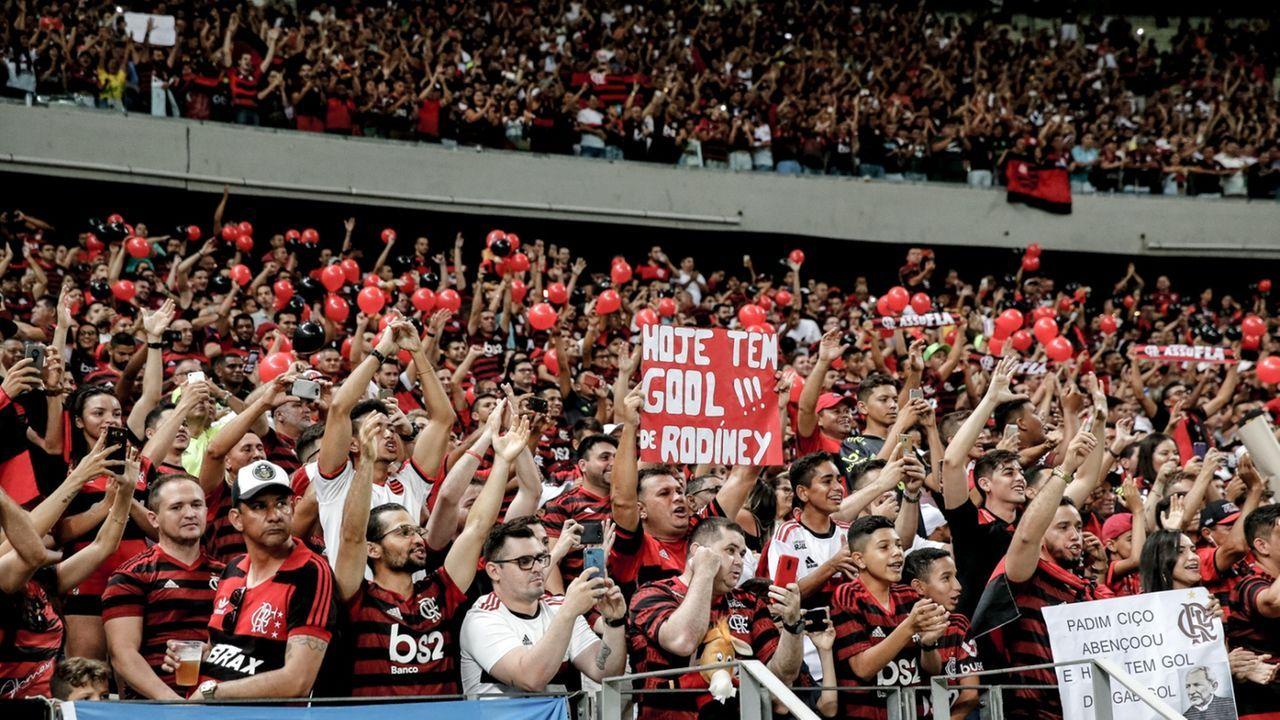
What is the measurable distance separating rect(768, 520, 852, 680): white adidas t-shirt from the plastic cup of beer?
2.41 meters

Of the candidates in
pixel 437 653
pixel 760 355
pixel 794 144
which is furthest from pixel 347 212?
pixel 437 653

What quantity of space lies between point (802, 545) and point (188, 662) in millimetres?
2661

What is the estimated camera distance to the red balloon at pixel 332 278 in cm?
1269

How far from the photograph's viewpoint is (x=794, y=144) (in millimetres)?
19891

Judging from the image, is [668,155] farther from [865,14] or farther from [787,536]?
[787,536]

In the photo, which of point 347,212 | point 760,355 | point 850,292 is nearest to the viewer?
point 760,355

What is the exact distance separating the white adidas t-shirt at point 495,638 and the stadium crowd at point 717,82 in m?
13.1

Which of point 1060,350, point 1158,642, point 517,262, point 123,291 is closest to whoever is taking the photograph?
point 1158,642

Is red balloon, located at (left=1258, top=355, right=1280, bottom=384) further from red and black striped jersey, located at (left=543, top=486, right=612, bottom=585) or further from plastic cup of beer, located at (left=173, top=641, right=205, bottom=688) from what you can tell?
plastic cup of beer, located at (left=173, top=641, right=205, bottom=688)

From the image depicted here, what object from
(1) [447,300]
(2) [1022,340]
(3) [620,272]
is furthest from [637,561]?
(3) [620,272]

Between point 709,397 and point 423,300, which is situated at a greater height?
point 423,300

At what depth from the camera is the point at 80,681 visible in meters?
4.70

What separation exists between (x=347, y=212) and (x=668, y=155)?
449cm

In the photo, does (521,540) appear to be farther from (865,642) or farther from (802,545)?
(802,545)
